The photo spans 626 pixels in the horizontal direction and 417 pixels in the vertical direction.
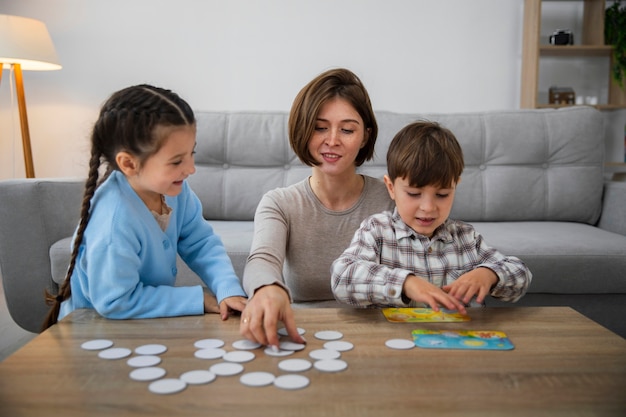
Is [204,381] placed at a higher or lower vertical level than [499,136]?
lower

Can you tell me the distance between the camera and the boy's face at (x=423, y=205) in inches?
47.3

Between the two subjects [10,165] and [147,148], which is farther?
[10,165]

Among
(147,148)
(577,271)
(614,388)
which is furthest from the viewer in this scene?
(577,271)

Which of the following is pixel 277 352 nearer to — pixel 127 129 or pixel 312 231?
pixel 127 129

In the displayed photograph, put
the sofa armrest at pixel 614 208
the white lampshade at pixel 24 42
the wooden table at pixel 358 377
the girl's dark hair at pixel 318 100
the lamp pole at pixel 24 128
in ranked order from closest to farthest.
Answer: the wooden table at pixel 358 377
the girl's dark hair at pixel 318 100
the sofa armrest at pixel 614 208
the white lampshade at pixel 24 42
the lamp pole at pixel 24 128

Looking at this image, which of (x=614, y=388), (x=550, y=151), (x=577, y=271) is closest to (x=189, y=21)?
(x=550, y=151)

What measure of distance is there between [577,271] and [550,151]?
0.79 meters

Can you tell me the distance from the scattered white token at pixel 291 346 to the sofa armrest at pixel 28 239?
1517mm

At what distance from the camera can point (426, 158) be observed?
3.94ft

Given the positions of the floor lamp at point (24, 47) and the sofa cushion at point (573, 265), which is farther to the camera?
the floor lamp at point (24, 47)

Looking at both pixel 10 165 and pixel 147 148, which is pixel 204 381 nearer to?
pixel 147 148

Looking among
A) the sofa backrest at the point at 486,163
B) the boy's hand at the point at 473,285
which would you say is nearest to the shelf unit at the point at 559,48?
the sofa backrest at the point at 486,163

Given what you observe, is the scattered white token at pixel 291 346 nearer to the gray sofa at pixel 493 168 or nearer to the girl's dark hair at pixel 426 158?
the girl's dark hair at pixel 426 158

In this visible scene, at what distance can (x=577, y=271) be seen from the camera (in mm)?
1976
